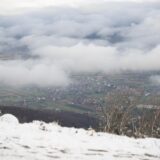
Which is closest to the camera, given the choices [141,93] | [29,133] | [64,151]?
[64,151]

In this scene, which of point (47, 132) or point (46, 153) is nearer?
point (46, 153)

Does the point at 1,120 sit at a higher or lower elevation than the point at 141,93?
lower

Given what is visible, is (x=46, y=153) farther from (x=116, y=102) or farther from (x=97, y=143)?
(x=116, y=102)

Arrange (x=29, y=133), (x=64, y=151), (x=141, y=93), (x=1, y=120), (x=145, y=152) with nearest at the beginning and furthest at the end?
1. (x=64, y=151)
2. (x=145, y=152)
3. (x=29, y=133)
4. (x=1, y=120)
5. (x=141, y=93)

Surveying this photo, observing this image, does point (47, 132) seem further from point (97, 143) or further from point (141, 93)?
point (141, 93)

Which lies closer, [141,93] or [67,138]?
[67,138]

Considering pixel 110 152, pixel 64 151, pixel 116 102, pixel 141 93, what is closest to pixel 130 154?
pixel 110 152

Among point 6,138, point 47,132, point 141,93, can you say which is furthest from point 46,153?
point 141,93
